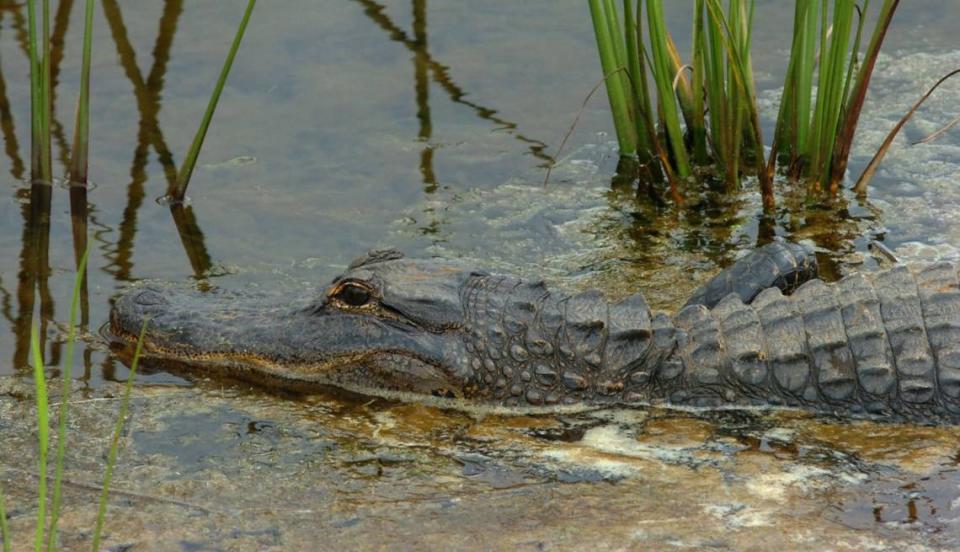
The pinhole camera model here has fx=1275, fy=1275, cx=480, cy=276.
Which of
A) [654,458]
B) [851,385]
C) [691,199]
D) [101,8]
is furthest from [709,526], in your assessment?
[101,8]

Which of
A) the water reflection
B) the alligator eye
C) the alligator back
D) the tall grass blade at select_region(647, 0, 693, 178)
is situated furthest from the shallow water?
the alligator eye

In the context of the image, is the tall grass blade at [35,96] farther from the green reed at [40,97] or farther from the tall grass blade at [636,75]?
the tall grass blade at [636,75]

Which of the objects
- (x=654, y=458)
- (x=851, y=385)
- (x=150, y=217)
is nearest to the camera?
(x=654, y=458)

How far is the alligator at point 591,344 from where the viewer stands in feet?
15.9

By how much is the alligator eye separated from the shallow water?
0.42m

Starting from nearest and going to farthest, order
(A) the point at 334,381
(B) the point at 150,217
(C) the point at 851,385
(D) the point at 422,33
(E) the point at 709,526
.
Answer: (E) the point at 709,526, (C) the point at 851,385, (A) the point at 334,381, (B) the point at 150,217, (D) the point at 422,33

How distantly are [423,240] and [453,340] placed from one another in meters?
1.74

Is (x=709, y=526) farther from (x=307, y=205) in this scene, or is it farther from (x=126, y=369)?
(x=307, y=205)

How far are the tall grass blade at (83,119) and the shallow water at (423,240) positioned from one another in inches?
8.3

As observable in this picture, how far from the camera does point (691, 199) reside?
23.0 ft

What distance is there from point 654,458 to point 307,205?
10.9 feet

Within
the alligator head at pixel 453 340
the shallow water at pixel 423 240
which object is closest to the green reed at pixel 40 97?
the shallow water at pixel 423 240

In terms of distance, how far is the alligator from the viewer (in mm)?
4844

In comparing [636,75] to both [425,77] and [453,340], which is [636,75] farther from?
[425,77]
